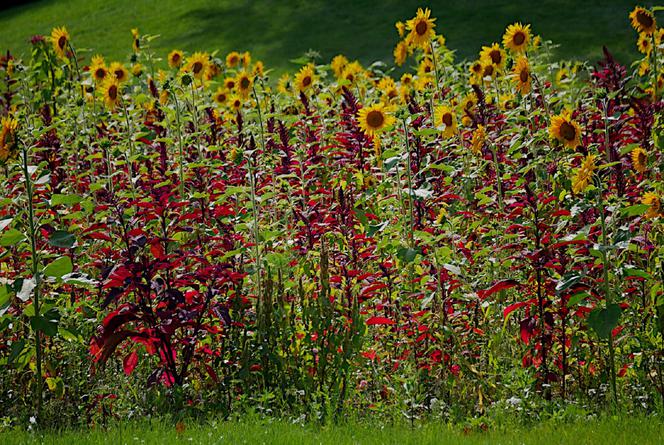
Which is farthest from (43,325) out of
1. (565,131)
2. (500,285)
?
(565,131)

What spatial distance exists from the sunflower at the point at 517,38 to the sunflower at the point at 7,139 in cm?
314

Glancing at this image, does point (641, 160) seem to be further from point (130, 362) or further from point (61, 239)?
point (61, 239)

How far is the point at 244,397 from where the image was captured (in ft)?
14.1

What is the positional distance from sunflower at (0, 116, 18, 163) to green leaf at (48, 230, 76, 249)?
1.56 feet

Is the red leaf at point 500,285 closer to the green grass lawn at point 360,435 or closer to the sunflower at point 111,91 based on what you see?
the green grass lawn at point 360,435

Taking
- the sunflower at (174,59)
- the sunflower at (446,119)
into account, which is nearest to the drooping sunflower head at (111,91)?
the sunflower at (174,59)

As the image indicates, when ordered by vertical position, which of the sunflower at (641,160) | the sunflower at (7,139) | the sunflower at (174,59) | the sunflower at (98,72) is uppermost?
the sunflower at (174,59)

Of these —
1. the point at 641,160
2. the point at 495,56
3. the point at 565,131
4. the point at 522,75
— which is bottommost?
the point at 641,160

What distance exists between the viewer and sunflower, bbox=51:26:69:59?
736 centimetres

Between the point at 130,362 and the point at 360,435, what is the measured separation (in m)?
1.24

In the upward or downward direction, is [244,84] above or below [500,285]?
above

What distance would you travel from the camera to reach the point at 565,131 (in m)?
4.31

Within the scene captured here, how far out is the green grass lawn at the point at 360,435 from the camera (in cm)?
361

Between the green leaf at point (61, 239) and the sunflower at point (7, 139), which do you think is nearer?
the green leaf at point (61, 239)
